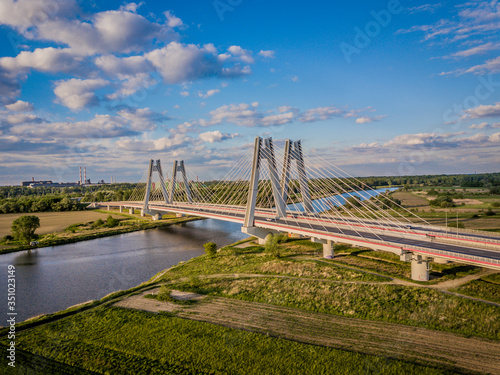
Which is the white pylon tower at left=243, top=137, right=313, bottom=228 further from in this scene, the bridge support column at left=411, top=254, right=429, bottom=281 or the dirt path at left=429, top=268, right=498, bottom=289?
the dirt path at left=429, top=268, right=498, bottom=289

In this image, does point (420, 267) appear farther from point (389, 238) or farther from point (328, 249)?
point (328, 249)

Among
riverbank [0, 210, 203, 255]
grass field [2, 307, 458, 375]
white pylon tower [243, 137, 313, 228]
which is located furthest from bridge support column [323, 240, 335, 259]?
riverbank [0, 210, 203, 255]

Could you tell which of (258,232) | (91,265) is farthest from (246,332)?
(91,265)

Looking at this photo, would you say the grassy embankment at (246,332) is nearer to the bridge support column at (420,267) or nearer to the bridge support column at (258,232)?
the bridge support column at (420,267)

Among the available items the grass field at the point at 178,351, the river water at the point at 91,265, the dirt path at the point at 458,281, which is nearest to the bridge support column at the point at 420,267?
the dirt path at the point at 458,281

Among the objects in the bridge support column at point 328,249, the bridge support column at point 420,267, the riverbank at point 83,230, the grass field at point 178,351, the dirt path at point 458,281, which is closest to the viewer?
the grass field at point 178,351

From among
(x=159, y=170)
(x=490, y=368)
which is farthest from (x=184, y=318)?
(x=159, y=170)

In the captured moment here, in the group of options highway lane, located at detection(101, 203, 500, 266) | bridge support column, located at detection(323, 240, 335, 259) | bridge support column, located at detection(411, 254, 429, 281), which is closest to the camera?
highway lane, located at detection(101, 203, 500, 266)
